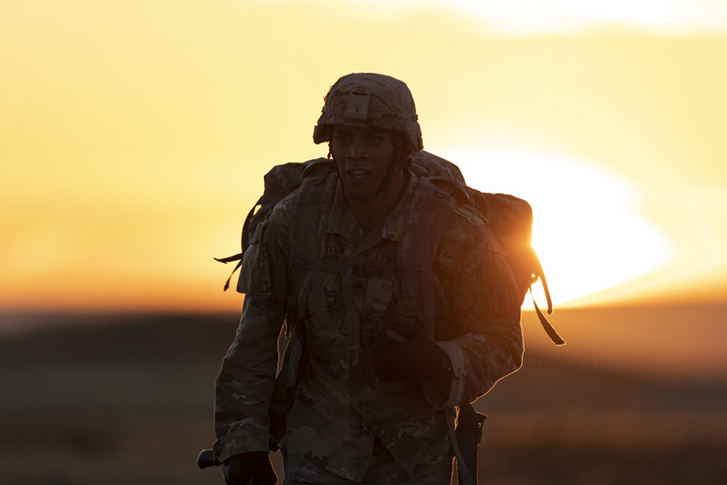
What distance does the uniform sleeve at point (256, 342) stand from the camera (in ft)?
24.2

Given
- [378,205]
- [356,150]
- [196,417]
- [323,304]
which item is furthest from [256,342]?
[196,417]

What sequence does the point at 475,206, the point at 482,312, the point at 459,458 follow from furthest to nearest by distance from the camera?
the point at 475,206 → the point at 459,458 → the point at 482,312

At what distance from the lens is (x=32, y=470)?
91.8 feet

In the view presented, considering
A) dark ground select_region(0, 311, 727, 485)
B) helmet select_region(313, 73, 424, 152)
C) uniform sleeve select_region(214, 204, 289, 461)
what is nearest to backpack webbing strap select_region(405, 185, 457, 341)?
helmet select_region(313, 73, 424, 152)

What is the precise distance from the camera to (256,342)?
24.4ft

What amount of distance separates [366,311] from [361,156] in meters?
0.79

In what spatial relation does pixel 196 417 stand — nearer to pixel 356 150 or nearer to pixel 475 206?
pixel 475 206

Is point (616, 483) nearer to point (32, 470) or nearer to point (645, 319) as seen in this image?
point (32, 470)

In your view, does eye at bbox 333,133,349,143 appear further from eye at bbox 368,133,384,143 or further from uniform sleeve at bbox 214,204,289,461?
uniform sleeve at bbox 214,204,289,461

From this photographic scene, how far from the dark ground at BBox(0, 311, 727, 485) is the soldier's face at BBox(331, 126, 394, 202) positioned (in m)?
17.1

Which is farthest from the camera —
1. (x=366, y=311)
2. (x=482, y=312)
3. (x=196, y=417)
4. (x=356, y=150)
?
(x=196, y=417)

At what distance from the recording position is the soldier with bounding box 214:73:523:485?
23.2 ft

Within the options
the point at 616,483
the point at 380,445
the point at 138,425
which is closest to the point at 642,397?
the point at 138,425

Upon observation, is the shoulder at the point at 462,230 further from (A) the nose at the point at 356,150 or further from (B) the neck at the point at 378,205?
(A) the nose at the point at 356,150
